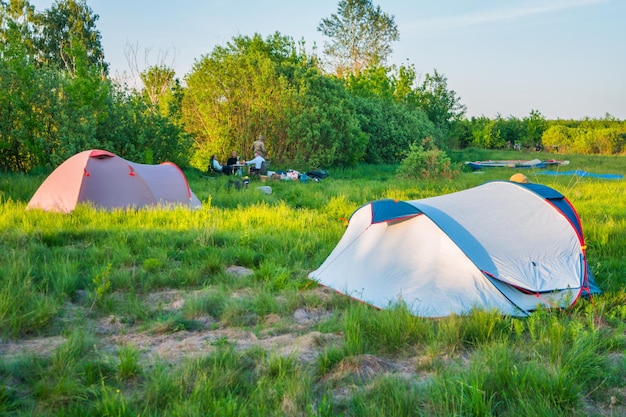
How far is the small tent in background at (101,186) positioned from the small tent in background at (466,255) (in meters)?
4.81

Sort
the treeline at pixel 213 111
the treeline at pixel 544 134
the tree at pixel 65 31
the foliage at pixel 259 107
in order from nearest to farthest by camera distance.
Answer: the treeline at pixel 213 111 → the foliage at pixel 259 107 → the treeline at pixel 544 134 → the tree at pixel 65 31

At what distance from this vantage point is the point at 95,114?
13797 millimetres

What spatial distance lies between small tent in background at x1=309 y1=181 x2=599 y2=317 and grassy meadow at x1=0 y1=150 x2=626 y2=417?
281mm

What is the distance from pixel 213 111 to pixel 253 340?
1534 cm

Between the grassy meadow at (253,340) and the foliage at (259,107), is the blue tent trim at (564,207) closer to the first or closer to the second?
the grassy meadow at (253,340)

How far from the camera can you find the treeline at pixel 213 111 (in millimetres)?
12859

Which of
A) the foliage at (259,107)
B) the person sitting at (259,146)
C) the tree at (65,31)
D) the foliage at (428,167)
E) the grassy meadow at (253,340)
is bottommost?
the grassy meadow at (253,340)

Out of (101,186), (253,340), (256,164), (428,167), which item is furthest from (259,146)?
(253,340)

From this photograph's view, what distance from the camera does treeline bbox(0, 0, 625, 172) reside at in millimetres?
12859

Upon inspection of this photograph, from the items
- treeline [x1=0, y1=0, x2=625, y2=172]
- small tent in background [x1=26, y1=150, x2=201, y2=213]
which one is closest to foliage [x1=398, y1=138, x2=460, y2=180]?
treeline [x1=0, y1=0, x2=625, y2=172]

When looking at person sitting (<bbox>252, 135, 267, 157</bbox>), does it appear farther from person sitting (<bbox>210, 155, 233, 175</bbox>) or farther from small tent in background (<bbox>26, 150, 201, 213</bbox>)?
small tent in background (<bbox>26, 150, 201, 213</bbox>)

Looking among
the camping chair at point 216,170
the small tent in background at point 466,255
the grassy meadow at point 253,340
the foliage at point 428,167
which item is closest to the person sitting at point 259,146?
the camping chair at point 216,170

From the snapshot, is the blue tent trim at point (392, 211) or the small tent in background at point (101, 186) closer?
the blue tent trim at point (392, 211)

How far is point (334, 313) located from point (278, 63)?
16074 millimetres
